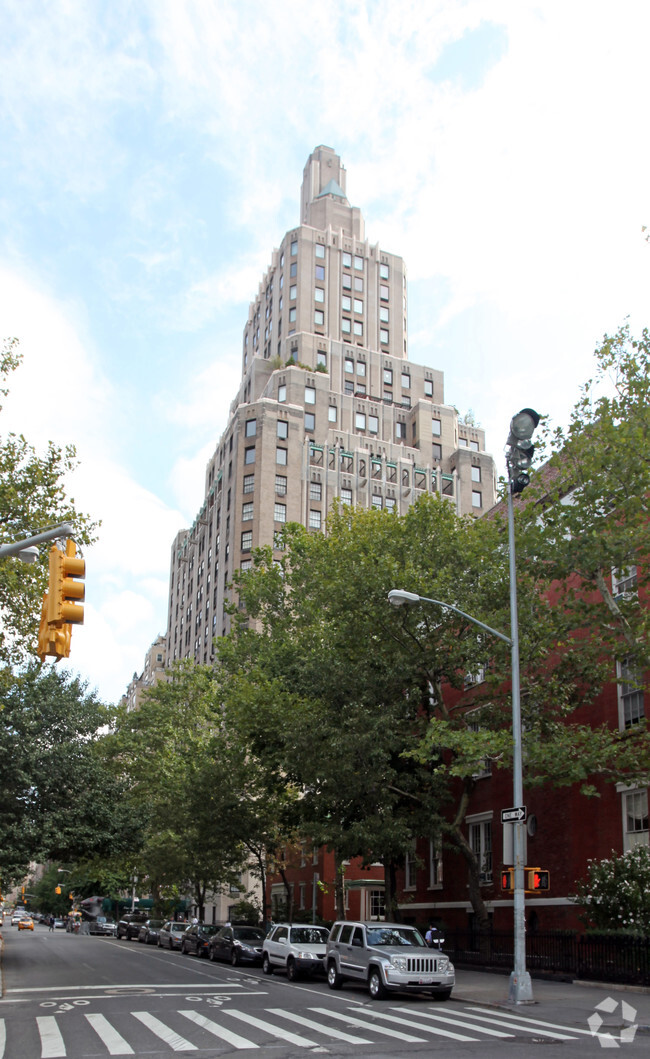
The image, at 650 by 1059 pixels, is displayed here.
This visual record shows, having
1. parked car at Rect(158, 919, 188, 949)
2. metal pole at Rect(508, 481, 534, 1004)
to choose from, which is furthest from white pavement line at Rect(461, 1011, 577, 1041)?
parked car at Rect(158, 919, 188, 949)

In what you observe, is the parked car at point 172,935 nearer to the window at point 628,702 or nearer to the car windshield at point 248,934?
the car windshield at point 248,934

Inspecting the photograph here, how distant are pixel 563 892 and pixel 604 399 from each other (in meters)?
14.6

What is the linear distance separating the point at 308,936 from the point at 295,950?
135cm

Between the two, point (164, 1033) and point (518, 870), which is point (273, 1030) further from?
point (518, 870)

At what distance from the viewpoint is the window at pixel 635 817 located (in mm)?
24297

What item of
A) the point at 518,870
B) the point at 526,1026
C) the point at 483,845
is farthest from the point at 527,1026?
the point at 483,845

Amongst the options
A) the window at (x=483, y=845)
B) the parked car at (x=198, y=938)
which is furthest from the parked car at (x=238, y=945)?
the window at (x=483, y=845)

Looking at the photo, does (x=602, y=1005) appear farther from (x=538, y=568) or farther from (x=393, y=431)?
(x=393, y=431)

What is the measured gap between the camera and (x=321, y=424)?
278 feet

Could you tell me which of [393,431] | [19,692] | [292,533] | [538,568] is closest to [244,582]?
[292,533]

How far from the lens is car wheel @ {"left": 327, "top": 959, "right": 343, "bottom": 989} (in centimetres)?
2258

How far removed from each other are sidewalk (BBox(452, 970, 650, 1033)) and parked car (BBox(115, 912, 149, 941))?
4191 cm

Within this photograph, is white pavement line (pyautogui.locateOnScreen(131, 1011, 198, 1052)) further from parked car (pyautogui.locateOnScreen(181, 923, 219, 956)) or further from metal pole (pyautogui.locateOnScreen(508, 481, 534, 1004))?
parked car (pyautogui.locateOnScreen(181, 923, 219, 956))

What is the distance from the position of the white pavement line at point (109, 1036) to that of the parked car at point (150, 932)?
40224 mm
